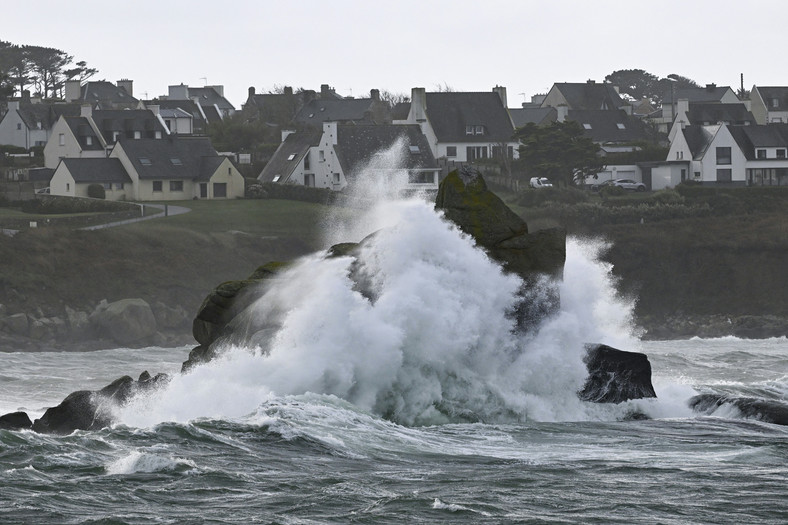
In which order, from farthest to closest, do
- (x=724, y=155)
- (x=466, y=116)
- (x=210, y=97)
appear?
(x=210, y=97)
(x=466, y=116)
(x=724, y=155)

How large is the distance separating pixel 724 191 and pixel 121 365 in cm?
5009

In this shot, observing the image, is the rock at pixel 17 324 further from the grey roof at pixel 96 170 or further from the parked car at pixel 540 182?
the parked car at pixel 540 182

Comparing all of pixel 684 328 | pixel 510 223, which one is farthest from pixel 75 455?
pixel 684 328

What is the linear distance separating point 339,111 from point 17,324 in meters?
69.4

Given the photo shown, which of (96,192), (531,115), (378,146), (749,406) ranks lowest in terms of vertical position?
(749,406)

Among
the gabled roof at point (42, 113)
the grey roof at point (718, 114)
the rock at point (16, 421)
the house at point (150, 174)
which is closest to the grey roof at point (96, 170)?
the house at point (150, 174)

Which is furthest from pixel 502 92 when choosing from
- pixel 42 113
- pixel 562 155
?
pixel 42 113

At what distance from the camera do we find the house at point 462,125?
102188 mm

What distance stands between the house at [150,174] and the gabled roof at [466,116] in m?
21.2

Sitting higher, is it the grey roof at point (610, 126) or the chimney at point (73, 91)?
the chimney at point (73, 91)

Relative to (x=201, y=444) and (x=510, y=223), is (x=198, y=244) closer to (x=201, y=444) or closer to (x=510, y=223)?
(x=510, y=223)

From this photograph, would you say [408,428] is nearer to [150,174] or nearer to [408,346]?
[408,346]

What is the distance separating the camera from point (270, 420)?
76.7 ft

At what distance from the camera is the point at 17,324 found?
54.6m
